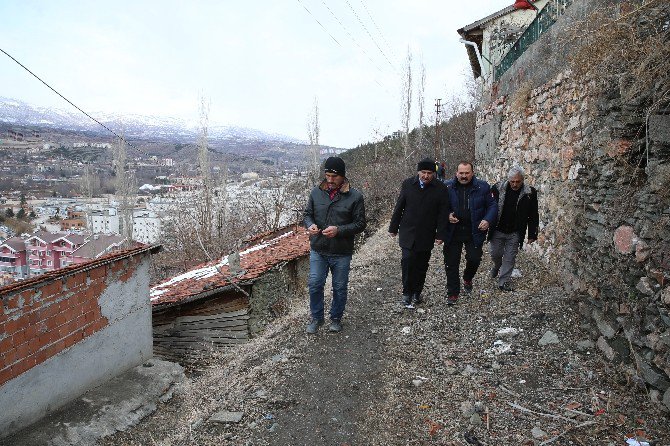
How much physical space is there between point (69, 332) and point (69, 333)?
0.03 ft

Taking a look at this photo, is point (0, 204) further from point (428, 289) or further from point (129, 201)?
point (428, 289)

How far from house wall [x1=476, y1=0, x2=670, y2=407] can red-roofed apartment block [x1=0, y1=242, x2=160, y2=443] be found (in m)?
5.07

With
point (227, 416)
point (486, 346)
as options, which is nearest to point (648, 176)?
point (486, 346)

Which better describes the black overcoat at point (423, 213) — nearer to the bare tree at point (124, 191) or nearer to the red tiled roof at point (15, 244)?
the red tiled roof at point (15, 244)

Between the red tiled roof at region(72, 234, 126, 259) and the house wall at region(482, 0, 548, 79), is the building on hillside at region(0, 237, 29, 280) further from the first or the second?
the house wall at region(482, 0, 548, 79)

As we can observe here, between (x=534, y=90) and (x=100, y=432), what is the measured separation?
746 cm

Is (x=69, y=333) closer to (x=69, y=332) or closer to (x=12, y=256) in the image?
(x=69, y=332)

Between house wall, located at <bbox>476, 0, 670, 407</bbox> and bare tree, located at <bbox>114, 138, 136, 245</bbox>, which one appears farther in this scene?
bare tree, located at <bbox>114, 138, 136, 245</bbox>

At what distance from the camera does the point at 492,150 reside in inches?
369

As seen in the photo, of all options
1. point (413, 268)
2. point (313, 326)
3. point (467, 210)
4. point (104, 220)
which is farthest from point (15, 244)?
point (467, 210)

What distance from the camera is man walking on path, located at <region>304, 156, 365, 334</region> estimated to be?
164 inches

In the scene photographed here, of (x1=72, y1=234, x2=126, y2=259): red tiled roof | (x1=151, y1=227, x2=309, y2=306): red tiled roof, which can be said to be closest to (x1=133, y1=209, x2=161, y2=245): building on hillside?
(x1=72, y1=234, x2=126, y2=259): red tiled roof

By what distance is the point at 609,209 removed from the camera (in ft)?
11.8

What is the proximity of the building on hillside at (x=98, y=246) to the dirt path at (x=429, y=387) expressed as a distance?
74.7 ft
